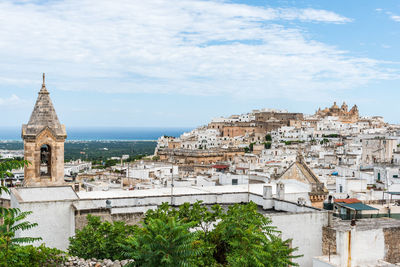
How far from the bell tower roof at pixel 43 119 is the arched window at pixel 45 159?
2.20 ft

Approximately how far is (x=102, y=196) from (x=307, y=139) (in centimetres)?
8425

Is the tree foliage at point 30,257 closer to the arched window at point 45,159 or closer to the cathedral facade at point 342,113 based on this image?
the arched window at point 45,159

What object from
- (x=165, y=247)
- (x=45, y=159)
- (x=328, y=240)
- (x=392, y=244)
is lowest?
(x=392, y=244)

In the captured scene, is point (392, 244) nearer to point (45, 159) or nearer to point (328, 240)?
point (328, 240)

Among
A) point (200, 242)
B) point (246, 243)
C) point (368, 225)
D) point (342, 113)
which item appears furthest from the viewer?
point (342, 113)

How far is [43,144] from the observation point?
16266 mm

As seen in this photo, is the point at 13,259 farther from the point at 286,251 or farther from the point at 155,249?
the point at 286,251

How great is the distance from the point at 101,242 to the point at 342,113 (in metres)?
130

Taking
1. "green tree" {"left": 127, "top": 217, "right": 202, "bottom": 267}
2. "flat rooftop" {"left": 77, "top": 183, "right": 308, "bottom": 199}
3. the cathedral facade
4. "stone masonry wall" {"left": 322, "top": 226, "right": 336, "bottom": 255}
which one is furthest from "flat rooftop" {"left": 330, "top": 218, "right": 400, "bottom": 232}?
the cathedral facade

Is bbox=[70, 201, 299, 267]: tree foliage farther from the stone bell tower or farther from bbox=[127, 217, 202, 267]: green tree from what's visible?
the stone bell tower

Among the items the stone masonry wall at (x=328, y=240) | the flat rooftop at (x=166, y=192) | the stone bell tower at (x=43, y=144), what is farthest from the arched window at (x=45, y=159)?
the stone masonry wall at (x=328, y=240)

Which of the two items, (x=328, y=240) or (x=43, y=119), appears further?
(x=43, y=119)

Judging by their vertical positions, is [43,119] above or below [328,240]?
above

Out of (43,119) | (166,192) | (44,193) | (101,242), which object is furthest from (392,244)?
(43,119)
